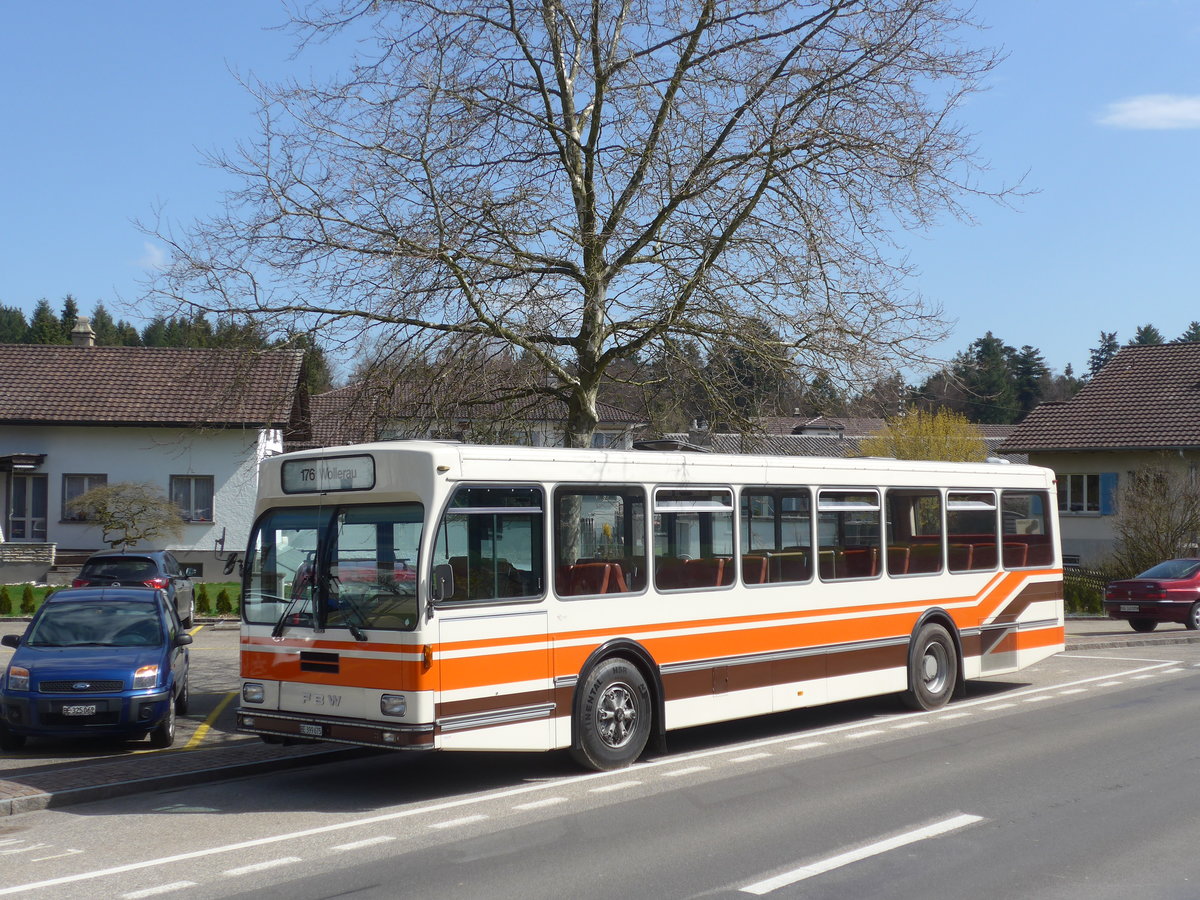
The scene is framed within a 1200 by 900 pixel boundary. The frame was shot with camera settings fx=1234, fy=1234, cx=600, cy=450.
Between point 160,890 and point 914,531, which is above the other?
point 914,531

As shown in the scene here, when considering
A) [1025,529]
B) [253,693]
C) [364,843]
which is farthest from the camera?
[1025,529]

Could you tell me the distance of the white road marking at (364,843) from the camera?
7.99 meters

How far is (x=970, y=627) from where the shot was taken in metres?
15.2

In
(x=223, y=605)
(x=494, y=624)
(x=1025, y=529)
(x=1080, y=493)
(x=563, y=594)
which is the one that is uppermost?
(x=1080, y=493)

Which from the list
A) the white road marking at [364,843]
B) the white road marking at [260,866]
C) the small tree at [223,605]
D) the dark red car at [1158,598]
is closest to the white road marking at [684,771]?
the white road marking at [364,843]

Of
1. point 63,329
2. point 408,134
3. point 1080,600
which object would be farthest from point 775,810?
point 63,329

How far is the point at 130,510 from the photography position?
35.1 m

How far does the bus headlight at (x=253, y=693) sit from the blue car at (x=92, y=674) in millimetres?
1876

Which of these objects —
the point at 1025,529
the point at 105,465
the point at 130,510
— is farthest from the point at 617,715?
the point at 105,465

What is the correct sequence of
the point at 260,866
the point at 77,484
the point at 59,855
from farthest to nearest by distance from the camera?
the point at 77,484
the point at 59,855
the point at 260,866

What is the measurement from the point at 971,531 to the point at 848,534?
2.57m

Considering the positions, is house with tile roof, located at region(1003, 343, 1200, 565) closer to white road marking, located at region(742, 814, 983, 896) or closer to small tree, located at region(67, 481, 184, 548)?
small tree, located at region(67, 481, 184, 548)

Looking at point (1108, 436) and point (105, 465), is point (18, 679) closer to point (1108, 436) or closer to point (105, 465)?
point (105, 465)

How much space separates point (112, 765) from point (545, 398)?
276 inches
